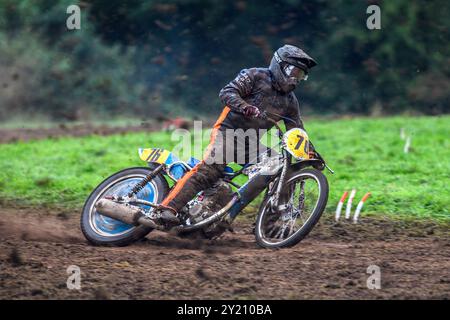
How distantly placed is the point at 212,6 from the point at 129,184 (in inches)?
672

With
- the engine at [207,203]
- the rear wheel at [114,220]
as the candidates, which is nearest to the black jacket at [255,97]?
the engine at [207,203]

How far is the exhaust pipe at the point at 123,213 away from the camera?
832 centimetres

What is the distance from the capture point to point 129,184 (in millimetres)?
8750

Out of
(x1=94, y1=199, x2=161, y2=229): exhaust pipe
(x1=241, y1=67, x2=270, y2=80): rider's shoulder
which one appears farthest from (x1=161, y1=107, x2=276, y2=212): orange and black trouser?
(x1=241, y1=67, x2=270, y2=80): rider's shoulder

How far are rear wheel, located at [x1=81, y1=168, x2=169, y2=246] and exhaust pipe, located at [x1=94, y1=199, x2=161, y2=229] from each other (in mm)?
124

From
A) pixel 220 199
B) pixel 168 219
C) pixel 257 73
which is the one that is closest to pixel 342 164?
pixel 220 199

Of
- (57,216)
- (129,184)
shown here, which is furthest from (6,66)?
(129,184)

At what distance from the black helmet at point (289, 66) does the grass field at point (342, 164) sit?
2994 mm

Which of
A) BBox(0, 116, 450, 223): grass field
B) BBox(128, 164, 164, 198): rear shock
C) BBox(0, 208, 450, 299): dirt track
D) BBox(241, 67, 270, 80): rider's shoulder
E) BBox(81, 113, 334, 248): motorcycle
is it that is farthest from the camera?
BBox(0, 116, 450, 223): grass field

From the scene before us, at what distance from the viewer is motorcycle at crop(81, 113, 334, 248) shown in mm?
8094

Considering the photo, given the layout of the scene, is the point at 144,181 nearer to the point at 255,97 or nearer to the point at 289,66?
the point at 255,97

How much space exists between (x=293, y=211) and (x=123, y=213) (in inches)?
66.8

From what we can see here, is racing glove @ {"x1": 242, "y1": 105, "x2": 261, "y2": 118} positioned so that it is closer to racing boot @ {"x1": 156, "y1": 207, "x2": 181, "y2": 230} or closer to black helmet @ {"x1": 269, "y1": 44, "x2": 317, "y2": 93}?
black helmet @ {"x1": 269, "y1": 44, "x2": 317, "y2": 93}

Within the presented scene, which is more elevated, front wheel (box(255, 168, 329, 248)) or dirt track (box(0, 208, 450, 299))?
front wheel (box(255, 168, 329, 248))
